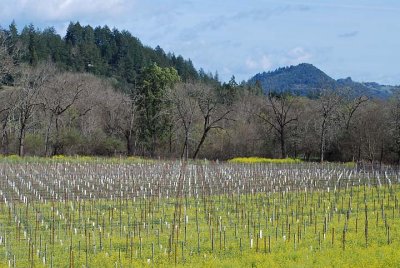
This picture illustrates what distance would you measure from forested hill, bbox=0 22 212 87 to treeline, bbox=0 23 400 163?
30544 mm

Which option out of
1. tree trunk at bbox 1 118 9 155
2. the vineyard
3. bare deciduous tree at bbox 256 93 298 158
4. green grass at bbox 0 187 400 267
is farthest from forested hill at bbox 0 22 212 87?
green grass at bbox 0 187 400 267

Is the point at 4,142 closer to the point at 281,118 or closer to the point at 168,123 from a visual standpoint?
the point at 168,123

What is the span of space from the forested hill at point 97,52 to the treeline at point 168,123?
30.5 metres

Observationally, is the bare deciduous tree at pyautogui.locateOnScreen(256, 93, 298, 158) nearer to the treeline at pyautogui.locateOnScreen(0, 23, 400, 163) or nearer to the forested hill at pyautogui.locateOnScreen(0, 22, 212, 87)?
the treeline at pyautogui.locateOnScreen(0, 23, 400, 163)

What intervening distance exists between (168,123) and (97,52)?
52.5 meters

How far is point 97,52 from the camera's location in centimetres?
10719

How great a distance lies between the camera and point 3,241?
53.2 feet

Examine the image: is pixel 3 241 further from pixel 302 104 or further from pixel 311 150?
pixel 302 104

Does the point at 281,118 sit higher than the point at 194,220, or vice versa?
the point at 281,118

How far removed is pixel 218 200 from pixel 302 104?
149ft

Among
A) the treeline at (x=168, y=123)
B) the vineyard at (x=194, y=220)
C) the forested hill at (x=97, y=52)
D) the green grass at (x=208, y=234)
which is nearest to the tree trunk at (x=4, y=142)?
the treeline at (x=168, y=123)

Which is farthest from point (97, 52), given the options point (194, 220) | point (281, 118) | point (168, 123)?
point (194, 220)

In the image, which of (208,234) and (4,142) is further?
(4,142)

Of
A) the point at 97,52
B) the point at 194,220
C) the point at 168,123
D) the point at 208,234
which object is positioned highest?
the point at 97,52
